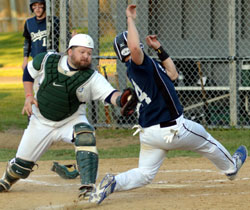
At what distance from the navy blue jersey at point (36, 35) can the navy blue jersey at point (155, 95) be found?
4.66 m

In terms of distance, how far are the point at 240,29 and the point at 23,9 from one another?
31.1 meters

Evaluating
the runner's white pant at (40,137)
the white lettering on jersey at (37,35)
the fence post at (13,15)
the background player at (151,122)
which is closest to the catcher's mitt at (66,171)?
the runner's white pant at (40,137)

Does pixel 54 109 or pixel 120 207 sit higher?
pixel 54 109

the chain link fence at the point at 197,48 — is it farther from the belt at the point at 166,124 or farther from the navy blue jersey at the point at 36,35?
the belt at the point at 166,124

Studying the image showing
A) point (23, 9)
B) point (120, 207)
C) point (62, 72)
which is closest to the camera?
point (120, 207)

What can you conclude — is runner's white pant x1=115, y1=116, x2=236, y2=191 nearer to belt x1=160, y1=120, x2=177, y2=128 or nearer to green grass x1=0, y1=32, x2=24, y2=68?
belt x1=160, y1=120, x2=177, y2=128

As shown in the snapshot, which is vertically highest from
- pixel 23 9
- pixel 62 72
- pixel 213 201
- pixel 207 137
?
pixel 62 72

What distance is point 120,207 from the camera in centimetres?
536

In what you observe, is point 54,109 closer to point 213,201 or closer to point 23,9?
point 213,201

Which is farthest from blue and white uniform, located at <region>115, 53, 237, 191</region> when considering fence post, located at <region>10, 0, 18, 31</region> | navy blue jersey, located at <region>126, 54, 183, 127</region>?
fence post, located at <region>10, 0, 18, 31</region>

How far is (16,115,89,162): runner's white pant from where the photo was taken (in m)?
6.09

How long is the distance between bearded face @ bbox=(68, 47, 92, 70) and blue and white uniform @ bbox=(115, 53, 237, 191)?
1.83 ft

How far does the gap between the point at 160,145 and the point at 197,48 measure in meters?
6.92

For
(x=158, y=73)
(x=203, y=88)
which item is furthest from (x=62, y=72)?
(x=203, y=88)
